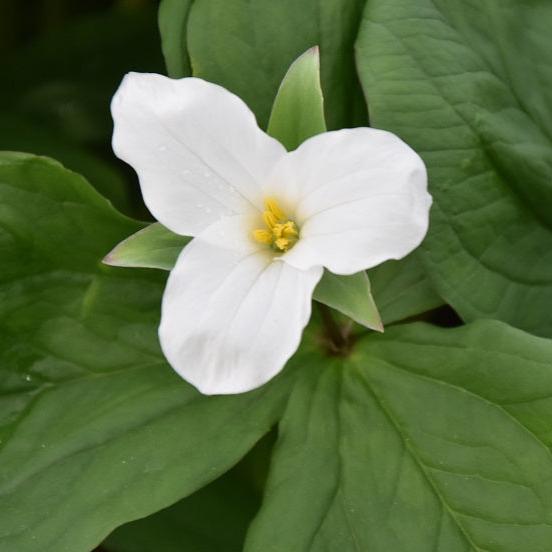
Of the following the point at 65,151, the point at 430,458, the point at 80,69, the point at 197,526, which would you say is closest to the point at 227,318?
the point at 430,458

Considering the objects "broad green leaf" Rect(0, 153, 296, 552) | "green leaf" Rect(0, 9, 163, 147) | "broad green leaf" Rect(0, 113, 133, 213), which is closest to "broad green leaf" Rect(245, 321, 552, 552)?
"broad green leaf" Rect(0, 153, 296, 552)

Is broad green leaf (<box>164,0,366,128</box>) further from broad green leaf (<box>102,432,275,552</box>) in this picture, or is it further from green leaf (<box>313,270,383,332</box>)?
broad green leaf (<box>102,432,275,552</box>)

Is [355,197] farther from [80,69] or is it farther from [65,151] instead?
[80,69]

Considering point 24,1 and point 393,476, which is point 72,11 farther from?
point 393,476

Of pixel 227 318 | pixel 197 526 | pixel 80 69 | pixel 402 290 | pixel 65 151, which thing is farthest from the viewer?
pixel 80 69

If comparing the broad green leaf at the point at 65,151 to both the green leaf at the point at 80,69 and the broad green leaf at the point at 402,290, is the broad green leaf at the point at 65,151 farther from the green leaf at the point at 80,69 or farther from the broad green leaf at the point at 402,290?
the broad green leaf at the point at 402,290

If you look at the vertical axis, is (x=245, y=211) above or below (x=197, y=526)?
above

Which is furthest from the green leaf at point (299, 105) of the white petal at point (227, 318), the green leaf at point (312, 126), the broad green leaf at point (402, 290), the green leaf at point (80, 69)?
the green leaf at point (80, 69)
